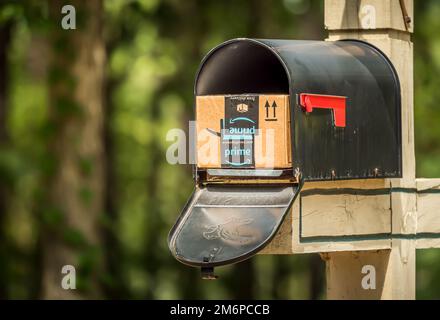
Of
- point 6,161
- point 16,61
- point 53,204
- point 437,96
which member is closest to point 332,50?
point 53,204

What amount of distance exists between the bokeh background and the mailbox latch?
5931 mm

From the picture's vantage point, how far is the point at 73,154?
484 inches

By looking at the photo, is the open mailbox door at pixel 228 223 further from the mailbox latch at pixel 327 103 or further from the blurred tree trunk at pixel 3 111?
the blurred tree trunk at pixel 3 111

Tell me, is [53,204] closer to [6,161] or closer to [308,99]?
[6,161]

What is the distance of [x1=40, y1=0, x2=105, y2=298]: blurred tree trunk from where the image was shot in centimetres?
1214

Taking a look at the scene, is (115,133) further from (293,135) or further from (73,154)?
(293,135)

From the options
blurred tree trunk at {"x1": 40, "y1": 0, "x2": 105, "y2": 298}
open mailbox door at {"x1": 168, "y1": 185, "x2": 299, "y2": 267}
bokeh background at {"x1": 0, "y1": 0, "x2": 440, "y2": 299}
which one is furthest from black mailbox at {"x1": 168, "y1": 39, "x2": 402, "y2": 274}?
blurred tree trunk at {"x1": 40, "y1": 0, "x2": 105, "y2": 298}

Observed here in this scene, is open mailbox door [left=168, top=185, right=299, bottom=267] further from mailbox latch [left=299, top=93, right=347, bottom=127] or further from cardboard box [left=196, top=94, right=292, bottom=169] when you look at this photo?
mailbox latch [left=299, top=93, right=347, bottom=127]

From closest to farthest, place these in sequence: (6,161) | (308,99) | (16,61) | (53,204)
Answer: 1. (308,99)
2. (53,204)
3. (6,161)
4. (16,61)

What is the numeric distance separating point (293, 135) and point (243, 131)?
0.90 ft
